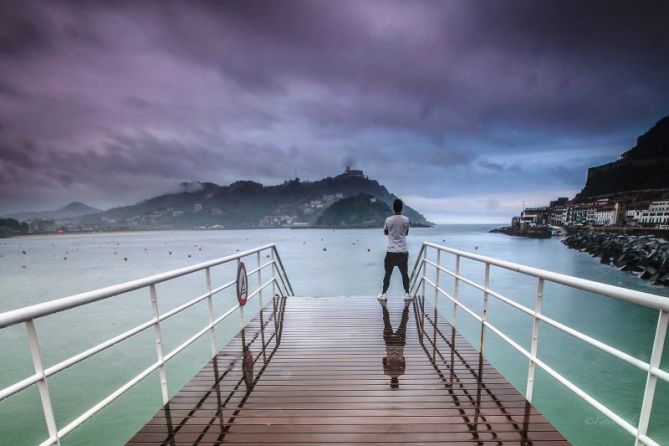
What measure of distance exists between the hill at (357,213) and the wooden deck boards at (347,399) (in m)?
166

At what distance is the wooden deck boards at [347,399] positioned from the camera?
2.44 meters

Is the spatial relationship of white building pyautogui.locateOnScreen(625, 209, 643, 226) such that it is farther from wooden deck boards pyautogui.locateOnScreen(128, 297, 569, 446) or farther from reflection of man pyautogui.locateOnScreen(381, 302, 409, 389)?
wooden deck boards pyautogui.locateOnScreen(128, 297, 569, 446)

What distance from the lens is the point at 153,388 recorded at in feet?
29.2

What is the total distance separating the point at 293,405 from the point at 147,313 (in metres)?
16.4

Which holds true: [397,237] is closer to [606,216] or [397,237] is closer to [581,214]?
[606,216]

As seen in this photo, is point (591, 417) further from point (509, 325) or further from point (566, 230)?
point (566, 230)

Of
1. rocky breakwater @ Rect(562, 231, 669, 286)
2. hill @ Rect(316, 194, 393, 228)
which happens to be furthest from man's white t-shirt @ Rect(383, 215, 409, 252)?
hill @ Rect(316, 194, 393, 228)

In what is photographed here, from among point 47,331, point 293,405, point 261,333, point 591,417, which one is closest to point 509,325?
point 591,417

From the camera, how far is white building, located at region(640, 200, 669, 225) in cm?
6250

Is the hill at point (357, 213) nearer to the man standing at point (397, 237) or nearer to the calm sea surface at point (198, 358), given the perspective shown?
the calm sea surface at point (198, 358)

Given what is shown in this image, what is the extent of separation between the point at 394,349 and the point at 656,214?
297ft

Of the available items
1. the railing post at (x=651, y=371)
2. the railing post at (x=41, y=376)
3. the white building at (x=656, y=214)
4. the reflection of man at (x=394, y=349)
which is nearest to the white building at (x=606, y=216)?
the white building at (x=656, y=214)

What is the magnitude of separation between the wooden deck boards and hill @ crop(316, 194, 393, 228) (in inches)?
6526

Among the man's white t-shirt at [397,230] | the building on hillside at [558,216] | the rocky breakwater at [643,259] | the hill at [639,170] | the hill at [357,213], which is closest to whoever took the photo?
the man's white t-shirt at [397,230]
